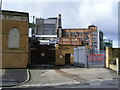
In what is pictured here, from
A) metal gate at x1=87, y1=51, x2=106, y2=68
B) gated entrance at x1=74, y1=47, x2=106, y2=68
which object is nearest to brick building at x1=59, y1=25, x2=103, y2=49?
gated entrance at x1=74, y1=47, x2=106, y2=68

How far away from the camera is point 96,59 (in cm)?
2620

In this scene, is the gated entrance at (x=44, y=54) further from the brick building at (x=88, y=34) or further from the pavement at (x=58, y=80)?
the brick building at (x=88, y=34)

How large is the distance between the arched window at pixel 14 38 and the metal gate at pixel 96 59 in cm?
949

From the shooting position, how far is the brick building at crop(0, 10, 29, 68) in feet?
77.8

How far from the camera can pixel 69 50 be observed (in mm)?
35000

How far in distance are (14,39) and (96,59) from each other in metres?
11.0

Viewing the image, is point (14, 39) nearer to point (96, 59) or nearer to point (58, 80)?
point (58, 80)

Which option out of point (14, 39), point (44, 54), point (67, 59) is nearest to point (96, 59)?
point (67, 59)

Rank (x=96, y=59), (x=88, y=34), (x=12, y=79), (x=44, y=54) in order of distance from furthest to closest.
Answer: (x=88, y=34) < (x=44, y=54) < (x=96, y=59) < (x=12, y=79)

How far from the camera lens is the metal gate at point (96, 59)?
26156mm

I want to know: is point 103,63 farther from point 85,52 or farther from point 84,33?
point 84,33

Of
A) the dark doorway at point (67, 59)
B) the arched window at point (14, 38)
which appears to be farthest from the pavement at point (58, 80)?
the dark doorway at point (67, 59)

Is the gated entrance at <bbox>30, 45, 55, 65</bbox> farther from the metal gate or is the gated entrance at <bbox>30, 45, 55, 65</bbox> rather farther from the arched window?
the arched window

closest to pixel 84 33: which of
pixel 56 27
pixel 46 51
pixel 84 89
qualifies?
pixel 56 27
